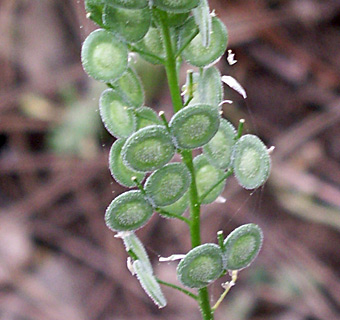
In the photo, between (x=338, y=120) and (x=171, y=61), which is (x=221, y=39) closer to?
(x=171, y=61)

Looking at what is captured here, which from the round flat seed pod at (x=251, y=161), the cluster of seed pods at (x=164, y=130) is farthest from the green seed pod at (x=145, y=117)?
the round flat seed pod at (x=251, y=161)

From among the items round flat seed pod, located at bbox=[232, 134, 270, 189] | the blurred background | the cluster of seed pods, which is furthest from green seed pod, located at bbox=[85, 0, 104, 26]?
the blurred background

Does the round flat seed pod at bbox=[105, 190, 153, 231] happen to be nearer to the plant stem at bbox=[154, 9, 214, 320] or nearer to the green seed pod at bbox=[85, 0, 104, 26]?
the plant stem at bbox=[154, 9, 214, 320]

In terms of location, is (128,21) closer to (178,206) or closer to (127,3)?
(127,3)

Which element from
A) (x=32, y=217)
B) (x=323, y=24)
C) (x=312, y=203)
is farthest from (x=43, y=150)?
(x=323, y=24)

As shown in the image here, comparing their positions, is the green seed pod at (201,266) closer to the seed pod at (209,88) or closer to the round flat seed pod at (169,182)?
the round flat seed pod at (169,182)

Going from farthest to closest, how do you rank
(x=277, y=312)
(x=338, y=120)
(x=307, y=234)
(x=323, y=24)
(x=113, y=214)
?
1. (x=323, y=24)
2. (x=338, y=120)
3. (x=307, y=234)
4. (x=277, y=312)
5. (x=113, y=214)
